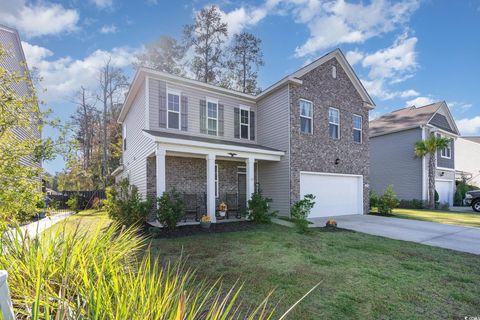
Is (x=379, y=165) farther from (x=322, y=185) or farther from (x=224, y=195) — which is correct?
(x=224, y=195)

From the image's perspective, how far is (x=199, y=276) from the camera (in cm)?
454

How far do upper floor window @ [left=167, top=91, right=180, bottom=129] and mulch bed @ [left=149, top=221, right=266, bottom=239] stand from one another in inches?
182

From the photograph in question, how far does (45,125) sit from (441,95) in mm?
27337

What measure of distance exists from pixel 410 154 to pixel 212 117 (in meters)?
16.1

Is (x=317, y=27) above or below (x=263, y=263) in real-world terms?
above

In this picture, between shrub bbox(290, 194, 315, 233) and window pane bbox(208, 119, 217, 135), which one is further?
window pane bbox(208, 119, 217, 135)

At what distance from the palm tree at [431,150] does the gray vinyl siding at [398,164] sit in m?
0.70

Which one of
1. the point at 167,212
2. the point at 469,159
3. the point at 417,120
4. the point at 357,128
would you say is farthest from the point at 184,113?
the point at 469,159

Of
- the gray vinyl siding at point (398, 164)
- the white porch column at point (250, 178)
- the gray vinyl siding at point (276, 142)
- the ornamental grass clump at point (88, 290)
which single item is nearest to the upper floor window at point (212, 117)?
the white porch column at point (250, 178)

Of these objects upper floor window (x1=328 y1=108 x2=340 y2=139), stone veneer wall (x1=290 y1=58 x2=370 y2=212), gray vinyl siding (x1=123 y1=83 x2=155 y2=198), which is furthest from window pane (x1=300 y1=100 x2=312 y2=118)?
gray vinyl siding (x1=123 y1=83 x2=155 y2=198)

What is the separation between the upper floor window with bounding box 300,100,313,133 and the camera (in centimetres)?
1259

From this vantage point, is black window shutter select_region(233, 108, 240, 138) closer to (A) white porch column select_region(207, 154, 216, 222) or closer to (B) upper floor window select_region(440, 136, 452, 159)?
(A) white porch column select_region(207, 154, 216, 222)

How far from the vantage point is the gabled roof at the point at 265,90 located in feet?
35.6

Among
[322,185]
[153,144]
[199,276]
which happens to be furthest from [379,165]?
[199,276]
